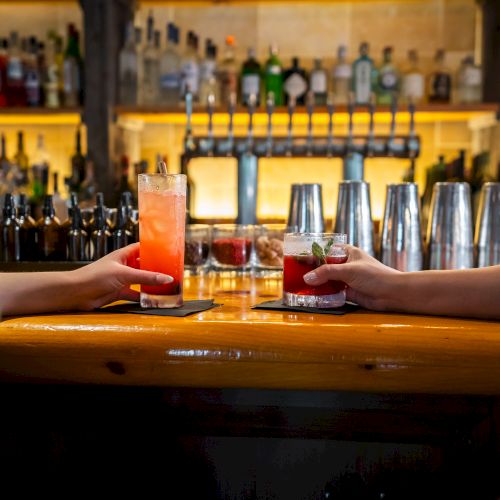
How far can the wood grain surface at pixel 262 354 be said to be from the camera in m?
0.96

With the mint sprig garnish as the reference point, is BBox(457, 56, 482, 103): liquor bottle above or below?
above

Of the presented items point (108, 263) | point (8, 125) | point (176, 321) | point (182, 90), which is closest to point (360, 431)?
point (176, 321)

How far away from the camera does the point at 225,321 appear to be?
1030 millimetres

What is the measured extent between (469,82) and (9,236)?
7.78 ft

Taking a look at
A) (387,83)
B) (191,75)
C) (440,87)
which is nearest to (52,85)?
(191,75)

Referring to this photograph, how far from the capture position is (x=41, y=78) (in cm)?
347

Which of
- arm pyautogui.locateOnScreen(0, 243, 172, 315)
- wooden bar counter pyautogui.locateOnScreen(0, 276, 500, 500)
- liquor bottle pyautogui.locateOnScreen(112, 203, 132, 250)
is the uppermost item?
liquor bottle pyautogui.locateOnScreen(112, 203, 132, 250)

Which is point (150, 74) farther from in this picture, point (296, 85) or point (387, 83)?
point (387, 83)

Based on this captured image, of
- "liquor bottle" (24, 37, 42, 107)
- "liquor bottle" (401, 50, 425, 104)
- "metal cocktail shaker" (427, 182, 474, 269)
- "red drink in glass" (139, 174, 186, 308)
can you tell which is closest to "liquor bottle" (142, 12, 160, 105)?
"liquor bottle" (24, 37, 42, 107)

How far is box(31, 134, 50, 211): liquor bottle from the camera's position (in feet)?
11.0

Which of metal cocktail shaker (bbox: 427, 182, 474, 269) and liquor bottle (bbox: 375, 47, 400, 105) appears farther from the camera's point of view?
liquor bottle (bbox: 375, 47, 400, 105)

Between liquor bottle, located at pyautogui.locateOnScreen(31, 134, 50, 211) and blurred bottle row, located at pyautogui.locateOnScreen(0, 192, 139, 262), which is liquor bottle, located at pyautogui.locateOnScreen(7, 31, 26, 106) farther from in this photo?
blurred bottle row, located at pyautogui.locateOnScreen(0, 192, 139, 262)

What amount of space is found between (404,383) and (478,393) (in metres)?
0.11

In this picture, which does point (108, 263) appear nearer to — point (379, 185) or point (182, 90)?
point (182, 90)
